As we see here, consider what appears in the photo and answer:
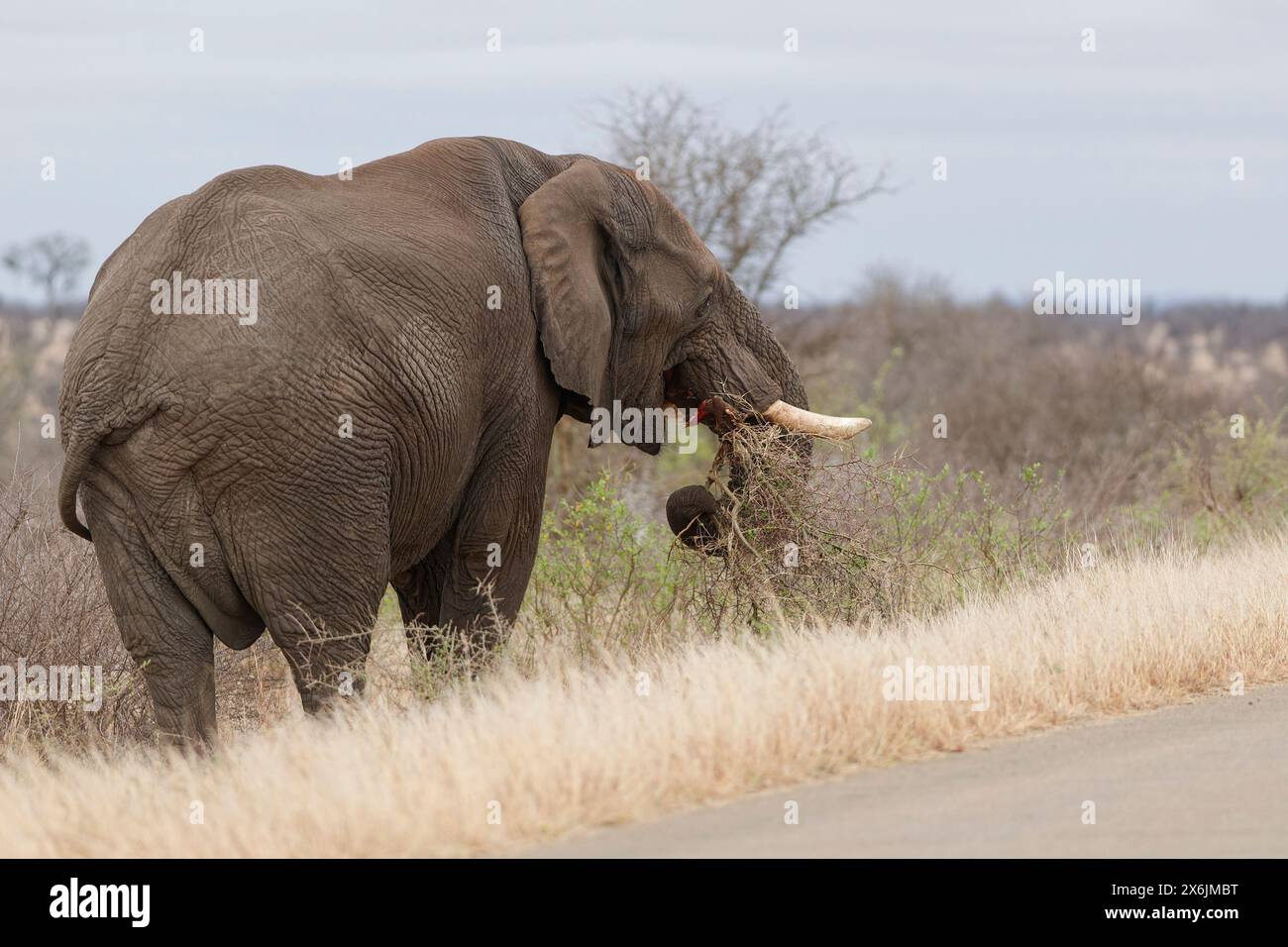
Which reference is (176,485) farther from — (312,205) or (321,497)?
(312,205)

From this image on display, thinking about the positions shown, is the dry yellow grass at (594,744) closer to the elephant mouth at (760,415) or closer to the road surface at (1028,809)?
the road surface at (1028,809)

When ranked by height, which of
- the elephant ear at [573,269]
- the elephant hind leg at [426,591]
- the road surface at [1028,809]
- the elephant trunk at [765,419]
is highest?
the elephant ear at [573,269]

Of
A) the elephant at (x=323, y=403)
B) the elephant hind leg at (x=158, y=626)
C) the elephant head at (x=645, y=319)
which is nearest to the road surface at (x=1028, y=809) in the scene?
the elephant at (x=323, y=403)

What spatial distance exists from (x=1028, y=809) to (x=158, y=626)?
3419 millimetres

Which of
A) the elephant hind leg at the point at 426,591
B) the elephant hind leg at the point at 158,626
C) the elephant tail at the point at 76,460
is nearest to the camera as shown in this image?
the elephant tail at the point at 76,460

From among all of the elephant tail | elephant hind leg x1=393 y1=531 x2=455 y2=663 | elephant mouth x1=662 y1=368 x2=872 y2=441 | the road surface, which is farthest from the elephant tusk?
the elephant tail

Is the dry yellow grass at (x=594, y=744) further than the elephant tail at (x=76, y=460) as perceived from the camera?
No

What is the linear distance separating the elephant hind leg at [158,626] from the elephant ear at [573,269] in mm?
2048

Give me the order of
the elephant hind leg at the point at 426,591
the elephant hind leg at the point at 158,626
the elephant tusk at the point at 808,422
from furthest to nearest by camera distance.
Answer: the elephant tusk at the point at 808,422 → the elephant hind leg at the point at 426,591 → the elephant hind leg at the point at 158,626

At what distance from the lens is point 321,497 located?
710 centimetres

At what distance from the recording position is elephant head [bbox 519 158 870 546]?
27.3 ft

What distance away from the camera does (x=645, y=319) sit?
29.7ft

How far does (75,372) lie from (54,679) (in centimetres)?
284

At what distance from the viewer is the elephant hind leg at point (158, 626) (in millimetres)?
7094
